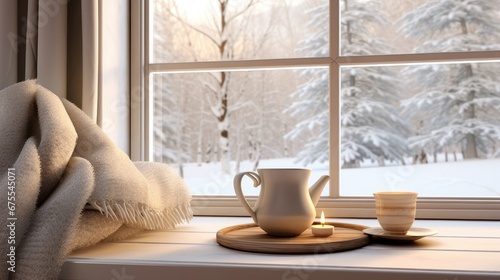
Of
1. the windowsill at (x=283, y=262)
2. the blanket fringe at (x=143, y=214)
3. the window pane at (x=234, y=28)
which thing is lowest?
the windowsill at (x=283, y=262)

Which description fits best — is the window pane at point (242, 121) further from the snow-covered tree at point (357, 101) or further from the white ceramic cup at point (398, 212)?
the white ceramic cup at point (398, 212)

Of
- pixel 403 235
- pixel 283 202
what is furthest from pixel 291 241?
pixel 403 235

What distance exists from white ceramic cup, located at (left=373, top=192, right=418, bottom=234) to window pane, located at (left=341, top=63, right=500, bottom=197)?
0.80 meters

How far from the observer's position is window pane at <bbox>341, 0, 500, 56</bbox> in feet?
7.06

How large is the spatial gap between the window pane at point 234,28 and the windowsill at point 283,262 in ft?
3.08

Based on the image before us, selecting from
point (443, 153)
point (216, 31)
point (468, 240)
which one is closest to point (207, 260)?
point (468, 240)

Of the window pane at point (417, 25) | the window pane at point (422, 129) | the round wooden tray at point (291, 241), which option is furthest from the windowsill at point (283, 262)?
the window pane at point (417, 25)

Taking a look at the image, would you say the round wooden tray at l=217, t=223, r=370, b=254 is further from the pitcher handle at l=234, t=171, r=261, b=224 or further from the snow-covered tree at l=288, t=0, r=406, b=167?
the snow-covered tree at l=288, t=0, r=406, b=167

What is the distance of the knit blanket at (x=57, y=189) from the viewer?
0.89 metres

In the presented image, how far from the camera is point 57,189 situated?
995 millimetres

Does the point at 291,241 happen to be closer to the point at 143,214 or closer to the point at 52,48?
the point at 143,214

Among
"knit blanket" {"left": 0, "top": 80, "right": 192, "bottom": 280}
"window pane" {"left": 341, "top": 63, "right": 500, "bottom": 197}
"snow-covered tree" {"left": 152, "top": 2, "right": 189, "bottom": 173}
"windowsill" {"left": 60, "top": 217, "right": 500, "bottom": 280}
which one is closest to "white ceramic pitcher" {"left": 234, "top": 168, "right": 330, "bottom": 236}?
"windowsill" {"left": 60, "top": 217, "right": 500, "bottom": 280}

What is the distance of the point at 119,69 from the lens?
1.58 metres

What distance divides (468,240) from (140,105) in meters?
1.05
